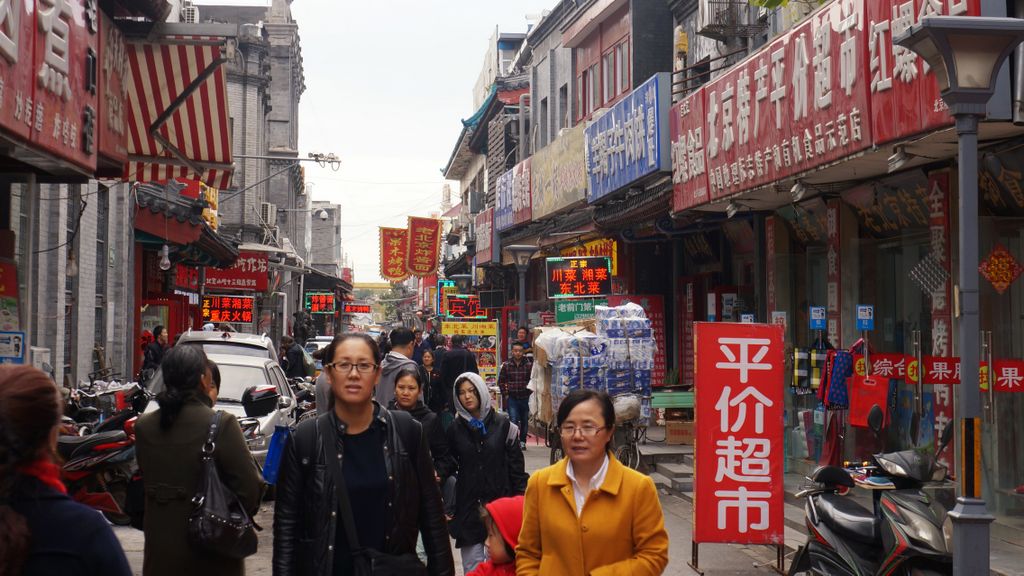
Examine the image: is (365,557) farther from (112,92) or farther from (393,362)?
(112,92)

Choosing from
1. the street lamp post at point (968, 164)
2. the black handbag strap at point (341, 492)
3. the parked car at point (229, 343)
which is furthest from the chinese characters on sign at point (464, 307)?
the black handbag strap at point (341, 492)

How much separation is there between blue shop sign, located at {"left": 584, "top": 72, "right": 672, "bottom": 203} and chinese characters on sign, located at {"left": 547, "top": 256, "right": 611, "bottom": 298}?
1.34 meters

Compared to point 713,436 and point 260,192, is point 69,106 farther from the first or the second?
point 260,192

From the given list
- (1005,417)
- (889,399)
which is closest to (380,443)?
(1005,417)

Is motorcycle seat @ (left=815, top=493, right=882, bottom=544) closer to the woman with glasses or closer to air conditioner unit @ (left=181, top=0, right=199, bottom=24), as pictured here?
the woman with glasses

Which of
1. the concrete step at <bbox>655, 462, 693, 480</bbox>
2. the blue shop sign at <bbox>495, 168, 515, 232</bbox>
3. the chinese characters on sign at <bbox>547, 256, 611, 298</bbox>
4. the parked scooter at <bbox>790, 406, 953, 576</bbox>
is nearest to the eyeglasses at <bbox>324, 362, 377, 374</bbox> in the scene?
the parked scooter at <bbox>790, 406, 953, 576</bbox>

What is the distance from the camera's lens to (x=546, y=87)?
31172 millimetres

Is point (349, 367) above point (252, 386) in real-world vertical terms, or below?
above

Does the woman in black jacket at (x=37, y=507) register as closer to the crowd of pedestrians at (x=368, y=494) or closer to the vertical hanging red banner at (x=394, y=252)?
the crowd of pedestrians at (x=368, y=494)

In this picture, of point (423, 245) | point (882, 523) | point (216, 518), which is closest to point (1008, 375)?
point (882, 523)

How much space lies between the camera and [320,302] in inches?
2367

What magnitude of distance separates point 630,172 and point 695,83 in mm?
3241

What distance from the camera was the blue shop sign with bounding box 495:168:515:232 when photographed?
3046 centimetres

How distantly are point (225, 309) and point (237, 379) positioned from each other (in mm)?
19925
